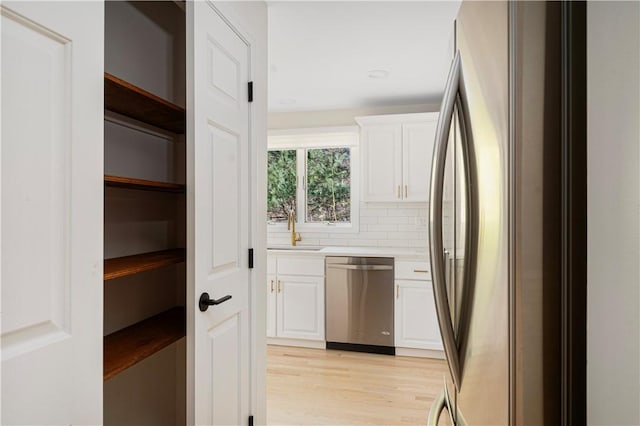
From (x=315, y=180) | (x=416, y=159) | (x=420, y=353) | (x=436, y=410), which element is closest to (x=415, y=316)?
(x=420, y=353)

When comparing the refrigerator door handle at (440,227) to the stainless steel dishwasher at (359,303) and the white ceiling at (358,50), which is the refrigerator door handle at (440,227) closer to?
the white ceiling at (358,50)

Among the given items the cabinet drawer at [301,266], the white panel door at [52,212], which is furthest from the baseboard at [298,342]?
the white panel door at [52,212]

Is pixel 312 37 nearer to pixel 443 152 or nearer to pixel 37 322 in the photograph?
pixel 443 152

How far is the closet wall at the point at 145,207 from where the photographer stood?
60.7 inches

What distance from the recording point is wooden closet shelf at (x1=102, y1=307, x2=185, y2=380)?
4.13 ft

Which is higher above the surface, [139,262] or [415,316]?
[139,262]

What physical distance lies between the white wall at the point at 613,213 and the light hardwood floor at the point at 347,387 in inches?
86.8

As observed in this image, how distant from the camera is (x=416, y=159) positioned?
3.88 metres

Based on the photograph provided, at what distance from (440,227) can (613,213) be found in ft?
1.22

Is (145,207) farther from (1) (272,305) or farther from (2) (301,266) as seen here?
(1) (272,305)

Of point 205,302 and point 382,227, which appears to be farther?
point 382,227

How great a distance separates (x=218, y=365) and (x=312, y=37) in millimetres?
2052

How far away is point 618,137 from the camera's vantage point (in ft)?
1.49

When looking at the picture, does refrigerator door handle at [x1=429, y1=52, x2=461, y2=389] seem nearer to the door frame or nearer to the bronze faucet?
the door frame
